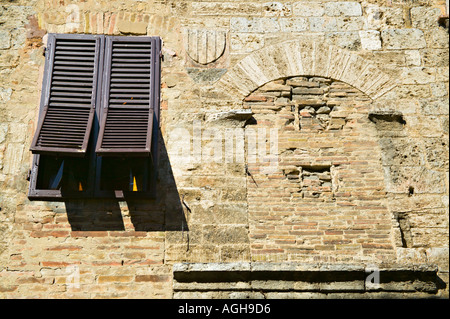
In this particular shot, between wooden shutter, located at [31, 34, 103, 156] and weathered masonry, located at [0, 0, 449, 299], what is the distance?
19 mm

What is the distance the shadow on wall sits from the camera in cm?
445

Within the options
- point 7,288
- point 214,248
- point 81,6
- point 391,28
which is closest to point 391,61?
point 391,28

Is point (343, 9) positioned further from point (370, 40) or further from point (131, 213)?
point (131, 213)

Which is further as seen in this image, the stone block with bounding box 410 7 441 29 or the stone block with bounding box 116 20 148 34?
the stone block with bounding box 410 7 441 29

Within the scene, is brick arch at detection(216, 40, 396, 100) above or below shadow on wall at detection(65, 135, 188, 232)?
above

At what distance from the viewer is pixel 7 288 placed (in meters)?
4.20

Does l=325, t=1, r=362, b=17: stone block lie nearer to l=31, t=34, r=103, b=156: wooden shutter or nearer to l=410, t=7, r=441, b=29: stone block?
l=410, t=7, r=441, b=29: stone block

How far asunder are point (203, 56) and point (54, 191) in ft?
6.84

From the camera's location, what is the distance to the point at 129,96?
4.84 meters

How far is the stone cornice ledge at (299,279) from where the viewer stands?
4.16 metres

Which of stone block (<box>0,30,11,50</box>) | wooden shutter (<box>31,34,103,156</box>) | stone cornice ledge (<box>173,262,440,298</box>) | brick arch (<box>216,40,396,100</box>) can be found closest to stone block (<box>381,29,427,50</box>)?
brick arch (<box>216,40,396,100</box>)

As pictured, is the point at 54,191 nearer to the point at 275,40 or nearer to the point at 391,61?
the point at 275,40

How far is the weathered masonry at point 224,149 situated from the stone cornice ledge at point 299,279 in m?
0.01

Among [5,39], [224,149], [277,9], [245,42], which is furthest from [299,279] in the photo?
[5,39]
